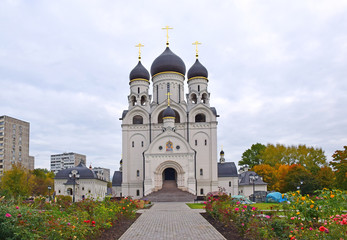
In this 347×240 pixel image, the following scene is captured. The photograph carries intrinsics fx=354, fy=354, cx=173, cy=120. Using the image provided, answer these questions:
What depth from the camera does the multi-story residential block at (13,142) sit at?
67875mm

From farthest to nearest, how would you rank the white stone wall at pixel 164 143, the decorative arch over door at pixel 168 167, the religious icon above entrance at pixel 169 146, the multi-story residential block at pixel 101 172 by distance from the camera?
1. the multi-story residential block at pixel 101 172
2. the religious icon above entrance at pixel 169 146
3. the white stone wall at pixel 164 143
4. the decorative arch over door at pixel 168 167

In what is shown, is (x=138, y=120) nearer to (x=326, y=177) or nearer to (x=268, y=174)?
(x=268, y=174)

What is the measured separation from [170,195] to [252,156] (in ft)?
114

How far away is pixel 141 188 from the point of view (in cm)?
4788

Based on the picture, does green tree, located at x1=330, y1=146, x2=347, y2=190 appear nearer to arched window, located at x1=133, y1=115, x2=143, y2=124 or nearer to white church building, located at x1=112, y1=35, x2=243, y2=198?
white church building, located at x1=112, y1=35, x2=243, y2=198

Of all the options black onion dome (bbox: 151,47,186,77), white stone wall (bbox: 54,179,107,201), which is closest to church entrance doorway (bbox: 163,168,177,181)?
white stone wall (bbox: 54,179,107,201)

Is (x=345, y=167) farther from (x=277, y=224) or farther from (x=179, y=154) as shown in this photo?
(x=277, y=224)

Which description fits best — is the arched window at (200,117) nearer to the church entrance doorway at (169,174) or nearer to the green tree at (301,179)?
the church entrance doorway at (169,174)

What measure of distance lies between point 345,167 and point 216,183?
61.0 feet

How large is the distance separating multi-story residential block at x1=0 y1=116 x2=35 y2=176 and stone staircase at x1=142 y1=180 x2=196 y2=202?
37.6m

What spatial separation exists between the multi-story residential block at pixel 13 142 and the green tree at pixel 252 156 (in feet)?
146

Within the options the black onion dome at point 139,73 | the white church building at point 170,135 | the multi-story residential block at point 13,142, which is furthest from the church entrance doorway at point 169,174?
the multi-story residential block at point 13,142

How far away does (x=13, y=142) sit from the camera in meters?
69.9

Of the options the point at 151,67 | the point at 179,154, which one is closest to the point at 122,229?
the point at 179,154
